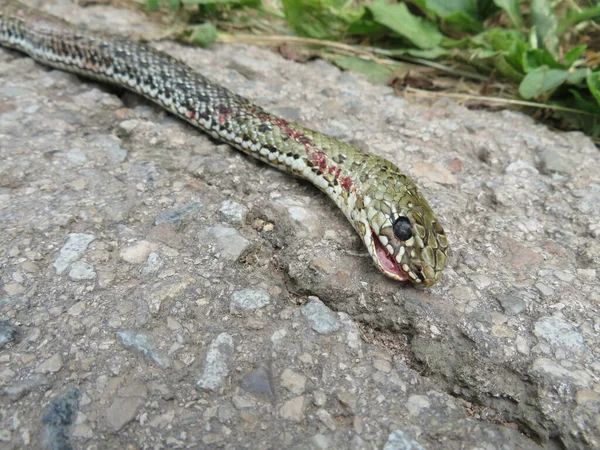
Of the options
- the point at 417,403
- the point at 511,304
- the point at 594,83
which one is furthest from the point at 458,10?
the point at 417,403

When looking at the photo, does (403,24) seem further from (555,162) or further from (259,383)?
(259,383)

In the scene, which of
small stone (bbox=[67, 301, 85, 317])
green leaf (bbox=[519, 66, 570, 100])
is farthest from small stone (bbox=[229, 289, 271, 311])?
green leaf (bbox=[519, 66, 570, 100])

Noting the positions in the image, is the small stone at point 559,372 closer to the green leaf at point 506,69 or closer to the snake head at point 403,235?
the snake head at point 403,235

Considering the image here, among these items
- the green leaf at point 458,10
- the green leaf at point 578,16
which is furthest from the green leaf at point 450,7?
the green leaf at point 578,16

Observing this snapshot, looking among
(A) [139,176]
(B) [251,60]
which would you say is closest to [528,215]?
(A) [139,176]

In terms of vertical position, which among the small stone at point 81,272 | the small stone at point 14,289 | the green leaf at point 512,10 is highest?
the green leaf at point 512,10

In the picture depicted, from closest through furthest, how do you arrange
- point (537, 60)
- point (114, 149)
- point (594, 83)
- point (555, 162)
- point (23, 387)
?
point (23, 387), point (114, 149), point (555, 162), point (594, 83), point (537, 60)
